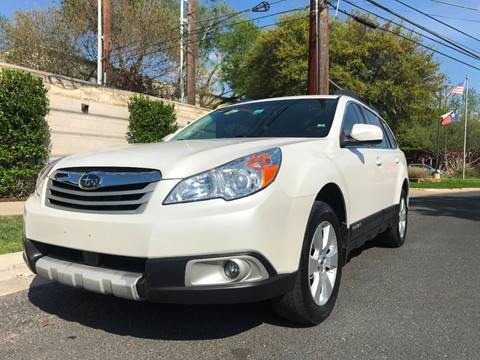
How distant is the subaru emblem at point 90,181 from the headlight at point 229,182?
54cm

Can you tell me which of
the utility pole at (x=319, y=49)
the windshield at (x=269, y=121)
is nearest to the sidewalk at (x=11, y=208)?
the windshield at (x=269, y=121)

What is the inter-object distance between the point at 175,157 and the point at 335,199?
1.49 m

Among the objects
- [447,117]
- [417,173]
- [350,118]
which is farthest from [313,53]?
[447,117]

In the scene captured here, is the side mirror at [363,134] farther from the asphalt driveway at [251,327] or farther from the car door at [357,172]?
the asphalt driveway at [251,327]

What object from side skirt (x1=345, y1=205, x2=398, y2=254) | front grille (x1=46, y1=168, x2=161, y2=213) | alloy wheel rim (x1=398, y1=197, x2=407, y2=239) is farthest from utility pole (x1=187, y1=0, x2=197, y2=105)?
front grille (x1=46, y1=168, x2=161, y2=213)

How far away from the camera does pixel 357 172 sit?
475cm

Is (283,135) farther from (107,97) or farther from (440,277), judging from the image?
(107,97)

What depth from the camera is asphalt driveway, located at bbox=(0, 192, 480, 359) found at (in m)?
3.42

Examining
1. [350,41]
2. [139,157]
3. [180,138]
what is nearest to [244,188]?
[139,157]

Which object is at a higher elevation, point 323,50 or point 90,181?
point 323,50

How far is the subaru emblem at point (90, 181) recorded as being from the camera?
3.41 metres

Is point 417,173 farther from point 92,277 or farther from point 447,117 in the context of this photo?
point 92,277

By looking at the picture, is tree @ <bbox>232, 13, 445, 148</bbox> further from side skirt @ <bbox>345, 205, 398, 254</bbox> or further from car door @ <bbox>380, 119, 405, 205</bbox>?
side skirt @ <bbox>345, 205, 398, 254</bbox>

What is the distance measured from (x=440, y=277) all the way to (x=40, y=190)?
3929 mm
